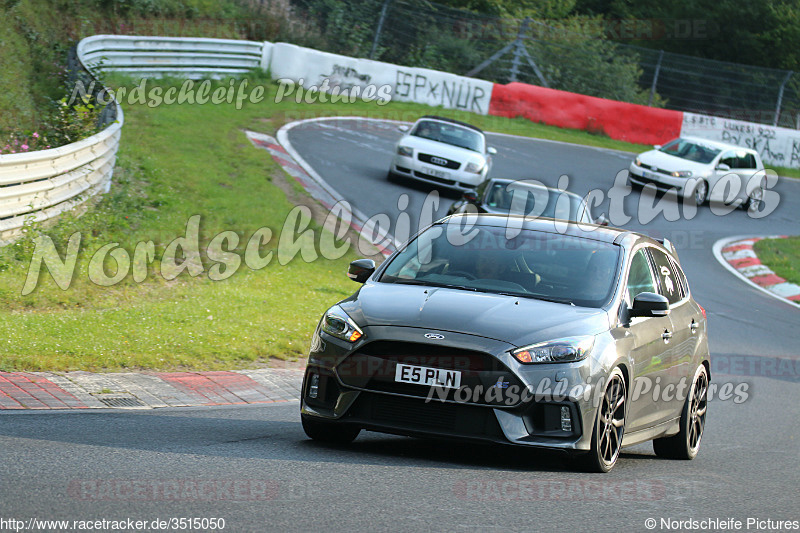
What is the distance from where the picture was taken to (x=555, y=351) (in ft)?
22.1

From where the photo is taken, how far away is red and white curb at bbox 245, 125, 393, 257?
19.4 metres

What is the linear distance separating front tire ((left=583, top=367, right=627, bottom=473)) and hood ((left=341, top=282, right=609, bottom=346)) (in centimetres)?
40

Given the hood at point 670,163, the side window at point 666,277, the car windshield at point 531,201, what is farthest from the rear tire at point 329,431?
the hood at point 670,163

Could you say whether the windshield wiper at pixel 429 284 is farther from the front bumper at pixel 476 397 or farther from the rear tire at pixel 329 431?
the rear tire at pixel 329 431

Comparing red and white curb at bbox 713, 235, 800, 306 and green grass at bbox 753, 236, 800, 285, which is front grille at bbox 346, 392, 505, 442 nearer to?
red and white curb at bbox 713, 235, 800, 306

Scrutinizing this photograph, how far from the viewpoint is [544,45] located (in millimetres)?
40594

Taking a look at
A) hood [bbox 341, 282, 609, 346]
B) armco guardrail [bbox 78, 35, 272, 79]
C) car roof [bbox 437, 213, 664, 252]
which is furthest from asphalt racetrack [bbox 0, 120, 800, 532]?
armco guardrail [bbox 78, 35, 272, 79]

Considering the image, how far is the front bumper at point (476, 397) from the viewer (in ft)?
21.7

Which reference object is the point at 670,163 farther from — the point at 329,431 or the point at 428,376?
the point at 428,376

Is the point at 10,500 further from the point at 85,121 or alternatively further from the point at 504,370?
the point at 85,121

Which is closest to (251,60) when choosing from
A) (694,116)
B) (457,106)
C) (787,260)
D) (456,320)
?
(457,106)

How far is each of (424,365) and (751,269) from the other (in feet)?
55.2

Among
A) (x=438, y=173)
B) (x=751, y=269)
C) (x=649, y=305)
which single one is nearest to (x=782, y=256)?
(x=751, y=269)

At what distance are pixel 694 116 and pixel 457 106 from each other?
26.7 ft
